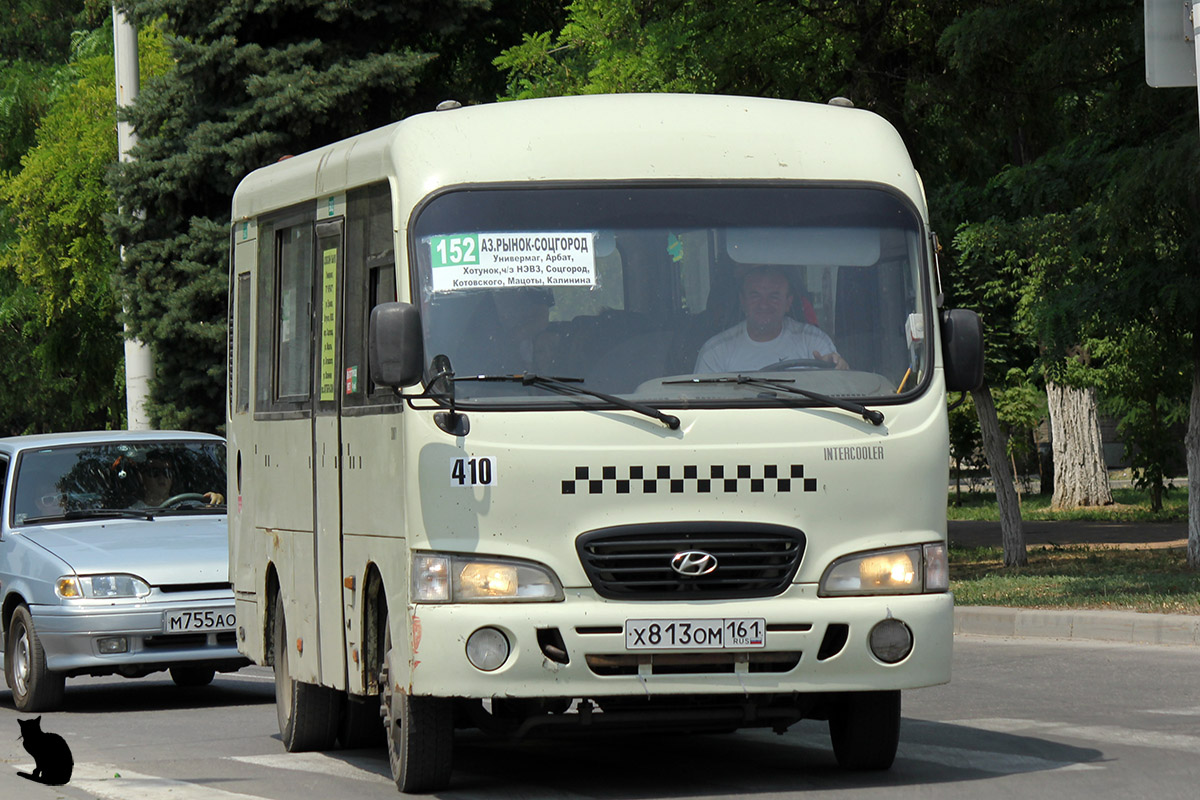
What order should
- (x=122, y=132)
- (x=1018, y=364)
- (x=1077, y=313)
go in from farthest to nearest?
(x=1018, y=364), (x=122, y=132), (x=1077, y=313)

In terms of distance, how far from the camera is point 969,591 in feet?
61.1

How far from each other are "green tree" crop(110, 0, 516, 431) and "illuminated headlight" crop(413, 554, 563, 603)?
18.3 m

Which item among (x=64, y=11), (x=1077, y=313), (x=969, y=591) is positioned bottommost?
(x=969, y=591)

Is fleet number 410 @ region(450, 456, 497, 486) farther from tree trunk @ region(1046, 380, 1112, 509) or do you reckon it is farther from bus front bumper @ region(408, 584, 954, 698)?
tree trunk @ region(1046, 380, 1112, 509)

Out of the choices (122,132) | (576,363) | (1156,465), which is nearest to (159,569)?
(576,363)

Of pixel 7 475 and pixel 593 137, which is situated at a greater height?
pixel 593 137

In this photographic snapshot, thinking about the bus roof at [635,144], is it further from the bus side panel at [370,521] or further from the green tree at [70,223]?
the green tree at [70,223]

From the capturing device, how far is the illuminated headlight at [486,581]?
302 inches

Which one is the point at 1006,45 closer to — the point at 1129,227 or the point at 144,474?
the point at 1129,227

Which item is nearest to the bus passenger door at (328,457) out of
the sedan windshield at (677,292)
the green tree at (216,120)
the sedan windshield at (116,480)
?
the sedan windshield at (677,292)

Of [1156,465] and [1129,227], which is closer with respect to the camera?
[1129,227]

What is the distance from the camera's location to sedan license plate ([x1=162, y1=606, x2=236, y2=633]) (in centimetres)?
1225

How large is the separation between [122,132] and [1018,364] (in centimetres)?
1971

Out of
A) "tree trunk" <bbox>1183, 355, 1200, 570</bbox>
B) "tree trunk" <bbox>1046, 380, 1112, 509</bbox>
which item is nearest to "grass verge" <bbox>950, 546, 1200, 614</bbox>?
"tree trunk" <bbox>1183, 355, 1200, 570</bbox>
